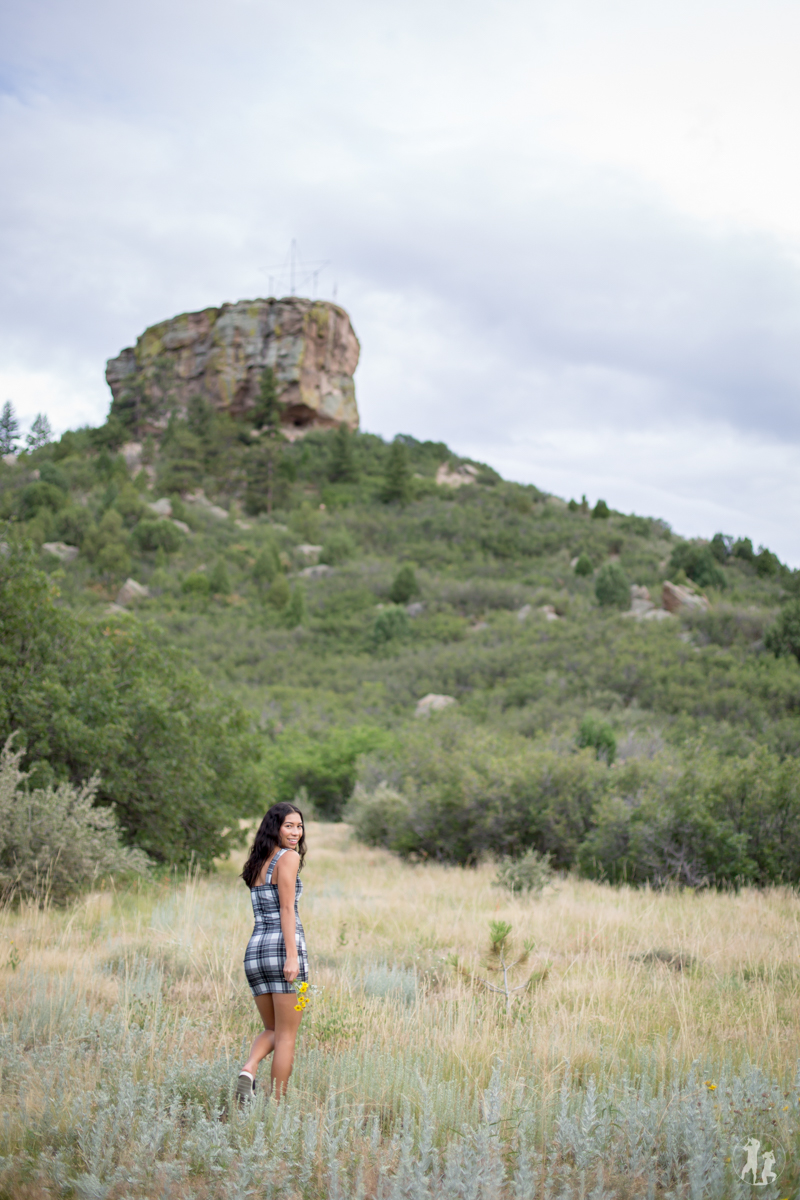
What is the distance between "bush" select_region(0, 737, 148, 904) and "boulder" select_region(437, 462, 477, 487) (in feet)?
169

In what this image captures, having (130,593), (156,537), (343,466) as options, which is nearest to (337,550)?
(156,537)

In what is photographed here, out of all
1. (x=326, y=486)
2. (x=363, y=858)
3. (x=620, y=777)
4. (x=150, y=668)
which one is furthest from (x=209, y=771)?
(x=326, y=486)

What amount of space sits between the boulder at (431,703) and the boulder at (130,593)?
53.9 feet

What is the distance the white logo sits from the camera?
2252 mm

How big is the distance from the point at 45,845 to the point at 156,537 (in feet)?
112

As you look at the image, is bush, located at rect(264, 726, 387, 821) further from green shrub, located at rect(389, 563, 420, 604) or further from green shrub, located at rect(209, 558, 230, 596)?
green shrub, located at rect(209, 558, 230, 596)

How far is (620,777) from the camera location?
11.0m

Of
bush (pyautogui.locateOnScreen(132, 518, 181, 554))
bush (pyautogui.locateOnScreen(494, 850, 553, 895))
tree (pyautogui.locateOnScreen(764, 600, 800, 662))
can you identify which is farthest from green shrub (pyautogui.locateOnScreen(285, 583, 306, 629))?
bush (pyautogui.locateOnScreen(494, 850, 553, 895))

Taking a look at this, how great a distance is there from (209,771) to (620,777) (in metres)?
5.99

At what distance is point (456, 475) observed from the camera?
58.9 meters

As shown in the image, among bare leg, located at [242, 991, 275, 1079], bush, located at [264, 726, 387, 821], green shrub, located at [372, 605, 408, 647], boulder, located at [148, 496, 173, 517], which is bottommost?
bush, located at [264, 726, 387, 821]

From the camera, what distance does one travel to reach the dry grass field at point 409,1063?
95.8 inches

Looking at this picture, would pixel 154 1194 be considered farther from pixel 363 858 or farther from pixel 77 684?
pixel 363 858

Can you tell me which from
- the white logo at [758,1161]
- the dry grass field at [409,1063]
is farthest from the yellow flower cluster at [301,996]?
the white logo at [758,1161]
